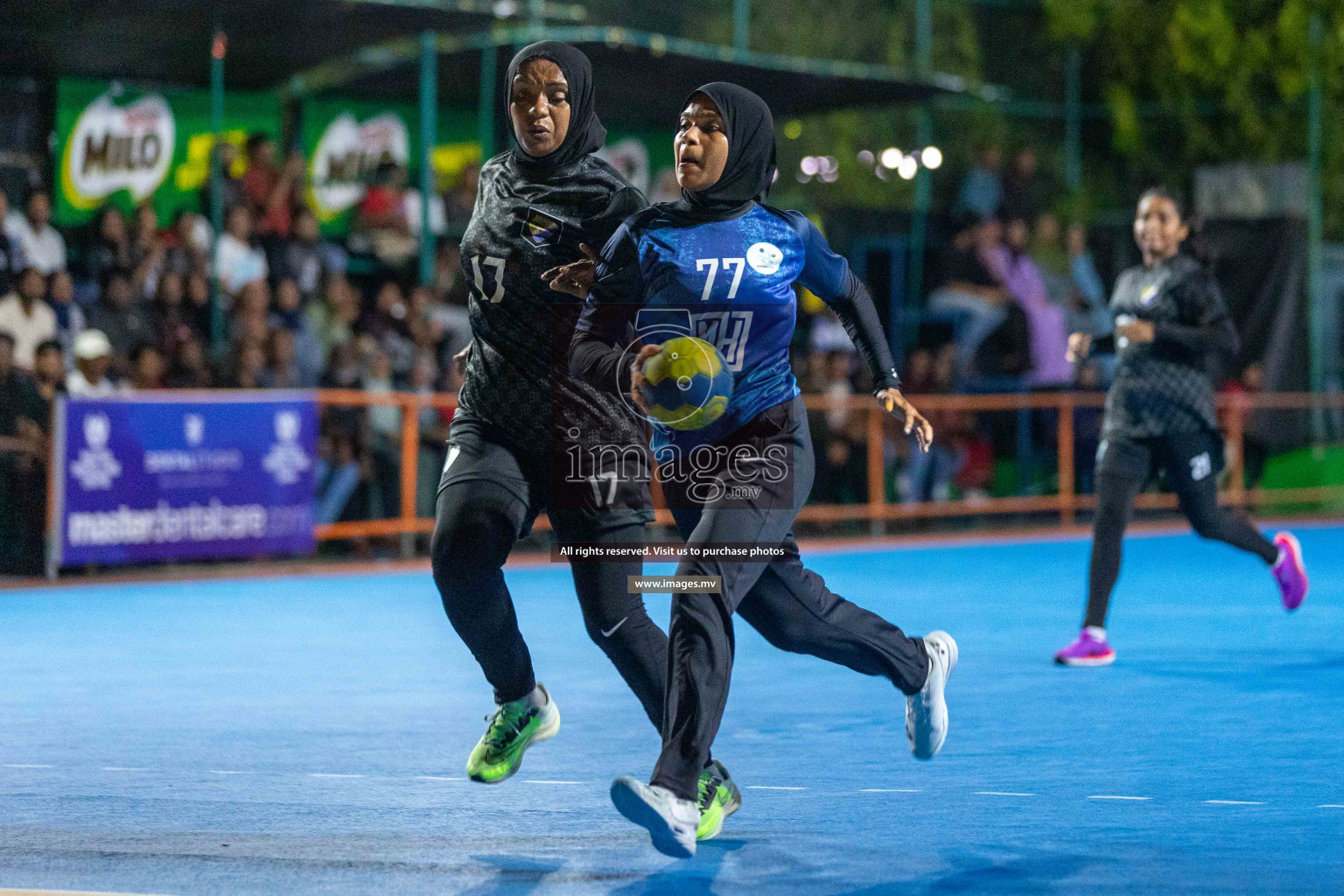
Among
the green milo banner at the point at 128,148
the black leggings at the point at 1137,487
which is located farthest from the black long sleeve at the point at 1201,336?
the green milo banner at the point at 128,148

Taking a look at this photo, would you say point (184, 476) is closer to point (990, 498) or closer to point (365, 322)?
point (365, 322)

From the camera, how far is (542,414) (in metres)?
5.30

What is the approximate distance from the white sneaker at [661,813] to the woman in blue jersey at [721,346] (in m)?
0.24

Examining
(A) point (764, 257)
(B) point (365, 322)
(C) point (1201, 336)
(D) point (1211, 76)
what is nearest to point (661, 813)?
(A) point (764, 257)

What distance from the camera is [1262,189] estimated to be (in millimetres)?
22969

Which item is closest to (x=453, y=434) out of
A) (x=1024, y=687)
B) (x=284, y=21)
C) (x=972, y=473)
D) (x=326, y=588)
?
(x=1024, y=687)

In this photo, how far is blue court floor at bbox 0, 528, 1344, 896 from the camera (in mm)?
4680

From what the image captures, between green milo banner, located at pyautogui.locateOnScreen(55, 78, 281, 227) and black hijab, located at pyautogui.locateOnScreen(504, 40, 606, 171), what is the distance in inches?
500

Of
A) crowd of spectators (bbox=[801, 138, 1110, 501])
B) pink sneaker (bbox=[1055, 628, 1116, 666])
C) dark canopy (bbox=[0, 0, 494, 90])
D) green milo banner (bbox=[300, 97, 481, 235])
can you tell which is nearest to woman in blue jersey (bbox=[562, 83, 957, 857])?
pink sneaker (bbox=[1055, 628, 1116, 666])

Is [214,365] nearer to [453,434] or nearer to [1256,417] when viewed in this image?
[453,434]

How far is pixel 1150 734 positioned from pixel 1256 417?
13.9m

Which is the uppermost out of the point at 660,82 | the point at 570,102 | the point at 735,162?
the point at 660,82

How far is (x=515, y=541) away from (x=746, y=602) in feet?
2.24

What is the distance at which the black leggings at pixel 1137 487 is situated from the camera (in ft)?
29.1
